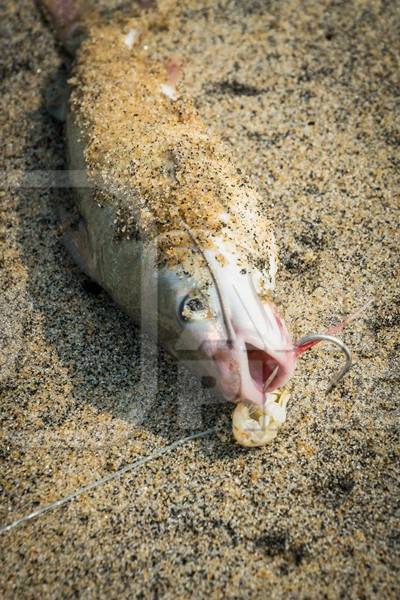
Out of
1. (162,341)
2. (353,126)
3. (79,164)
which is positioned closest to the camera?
(162,341)

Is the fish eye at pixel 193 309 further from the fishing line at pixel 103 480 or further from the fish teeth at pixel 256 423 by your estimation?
the fishing line at pixel 103 480

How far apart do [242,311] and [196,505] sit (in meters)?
0.96

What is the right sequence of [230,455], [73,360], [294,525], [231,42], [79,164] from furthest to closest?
1. [231,42]
2. [79,164]
3. [73,360]
4. [230,455]
5. [294,525]

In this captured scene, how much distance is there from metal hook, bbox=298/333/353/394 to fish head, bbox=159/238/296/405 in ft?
0.38

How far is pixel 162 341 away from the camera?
306 centimetres

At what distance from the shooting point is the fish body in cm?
272

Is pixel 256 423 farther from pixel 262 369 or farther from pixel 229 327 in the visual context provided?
pixel 229 327

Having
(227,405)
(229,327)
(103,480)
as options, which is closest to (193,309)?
(229,327)

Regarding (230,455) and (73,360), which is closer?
(230,455)

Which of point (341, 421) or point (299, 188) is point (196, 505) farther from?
point (299, 188)

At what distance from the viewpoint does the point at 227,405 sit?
119 inches

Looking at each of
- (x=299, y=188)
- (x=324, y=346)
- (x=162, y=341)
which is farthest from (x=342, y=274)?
(x=162, y=341)

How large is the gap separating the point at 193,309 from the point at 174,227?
48 centimetres

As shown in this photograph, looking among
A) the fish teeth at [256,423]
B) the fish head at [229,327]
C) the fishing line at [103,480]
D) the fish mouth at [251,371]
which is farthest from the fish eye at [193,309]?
the fishing line at [103,480]
